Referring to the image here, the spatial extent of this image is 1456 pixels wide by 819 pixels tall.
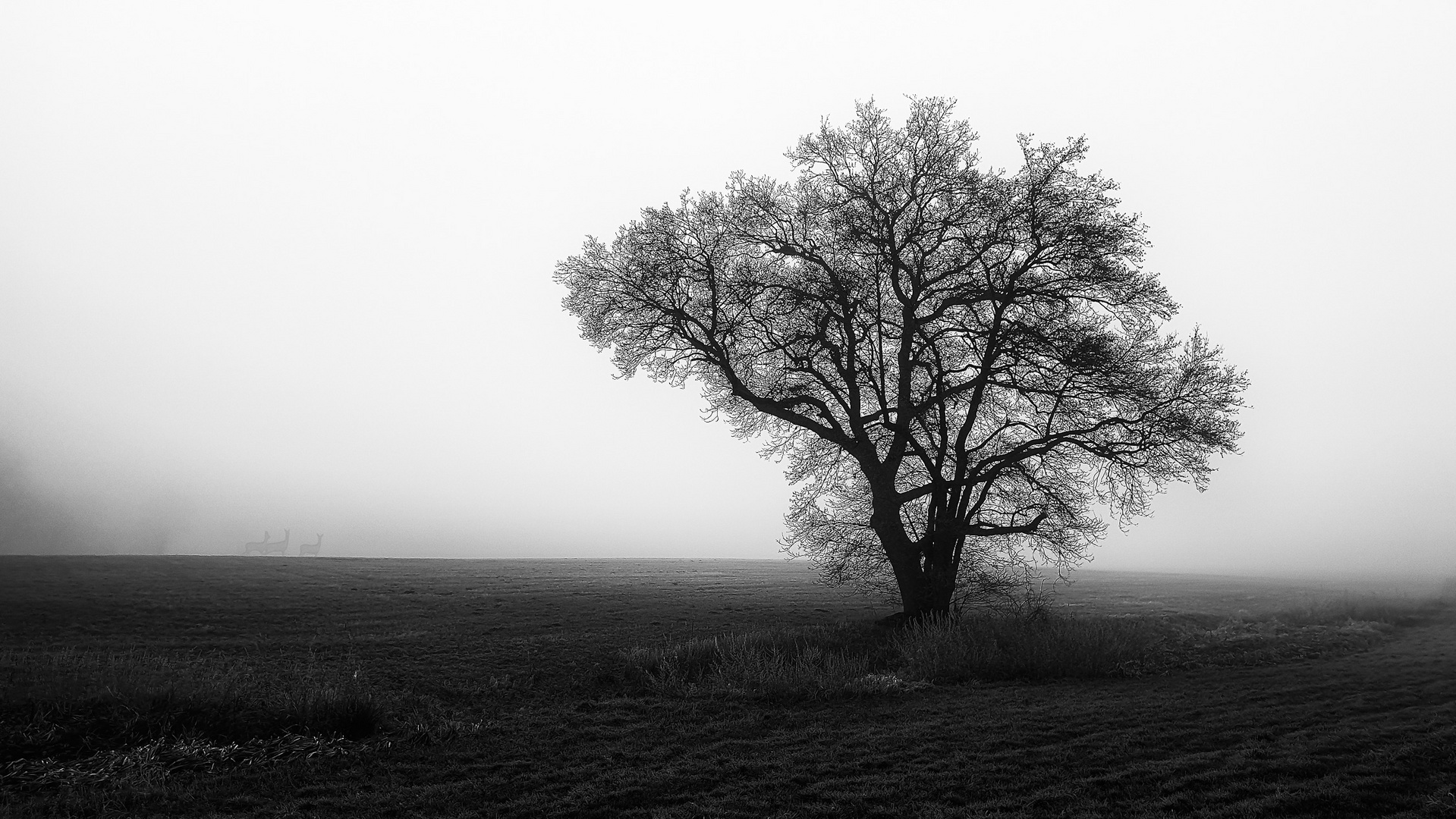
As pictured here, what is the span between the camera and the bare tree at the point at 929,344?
22.0 metres

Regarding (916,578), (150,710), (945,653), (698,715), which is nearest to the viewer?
(150,710)

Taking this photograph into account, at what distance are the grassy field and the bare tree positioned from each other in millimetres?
4042

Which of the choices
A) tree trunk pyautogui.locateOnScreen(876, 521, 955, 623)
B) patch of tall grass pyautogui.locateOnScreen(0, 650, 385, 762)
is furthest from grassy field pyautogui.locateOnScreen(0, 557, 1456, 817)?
tree trunk pyautogui.locateOnScreen(876, 521, 955, 623)

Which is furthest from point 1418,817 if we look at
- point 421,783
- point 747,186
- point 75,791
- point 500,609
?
point 500,609

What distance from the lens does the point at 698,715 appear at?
1332cm

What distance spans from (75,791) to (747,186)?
23.3 meters

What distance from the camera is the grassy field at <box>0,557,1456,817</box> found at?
8.51 meters

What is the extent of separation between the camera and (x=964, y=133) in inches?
932

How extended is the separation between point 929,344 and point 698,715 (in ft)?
52.0

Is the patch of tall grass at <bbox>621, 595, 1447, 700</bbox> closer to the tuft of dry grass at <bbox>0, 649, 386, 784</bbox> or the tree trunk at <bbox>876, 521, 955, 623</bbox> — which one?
the tree trunk at <bbox>876, 521, 955, 623</bbox>

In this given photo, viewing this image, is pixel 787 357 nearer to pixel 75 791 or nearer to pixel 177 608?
pixel 75 791

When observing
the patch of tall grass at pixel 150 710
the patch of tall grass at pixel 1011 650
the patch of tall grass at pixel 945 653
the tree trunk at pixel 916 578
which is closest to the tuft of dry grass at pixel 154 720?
the patch of tall grass at pixel 150 710

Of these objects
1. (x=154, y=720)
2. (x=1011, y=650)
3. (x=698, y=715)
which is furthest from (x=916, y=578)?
(x=154, y=720)

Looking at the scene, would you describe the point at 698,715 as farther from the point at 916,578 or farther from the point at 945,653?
the point at 916,578
